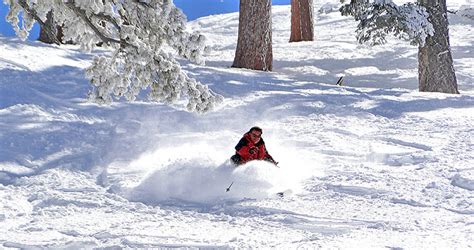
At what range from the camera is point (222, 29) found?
3030cm

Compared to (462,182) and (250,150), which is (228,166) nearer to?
(250,150)

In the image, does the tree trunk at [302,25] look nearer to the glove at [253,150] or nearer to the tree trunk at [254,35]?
the tree trunk at [254,35]

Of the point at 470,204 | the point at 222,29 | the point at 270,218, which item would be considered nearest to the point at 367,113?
the point at 470,204

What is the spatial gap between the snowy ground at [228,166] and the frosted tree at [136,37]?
134cm

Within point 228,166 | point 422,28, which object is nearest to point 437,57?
point 422,28

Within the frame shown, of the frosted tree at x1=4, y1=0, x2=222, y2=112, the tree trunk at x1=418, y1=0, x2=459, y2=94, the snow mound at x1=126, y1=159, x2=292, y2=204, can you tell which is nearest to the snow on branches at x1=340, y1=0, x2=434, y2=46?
the tree trunk at x1=418, y1=0, x2=459, y2=94

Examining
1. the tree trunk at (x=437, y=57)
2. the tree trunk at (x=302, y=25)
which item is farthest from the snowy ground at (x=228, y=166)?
the tree trunk at (x=302, y=25)

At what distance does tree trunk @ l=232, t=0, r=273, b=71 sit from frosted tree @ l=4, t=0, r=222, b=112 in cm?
952

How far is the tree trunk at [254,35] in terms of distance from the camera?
1644cm

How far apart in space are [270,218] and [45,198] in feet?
8.51

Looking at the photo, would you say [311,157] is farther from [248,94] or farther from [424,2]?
[424,2]

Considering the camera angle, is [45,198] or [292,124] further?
[292,124]

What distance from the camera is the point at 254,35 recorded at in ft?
54.7

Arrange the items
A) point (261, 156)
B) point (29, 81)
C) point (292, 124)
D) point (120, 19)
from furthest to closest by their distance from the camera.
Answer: point (29, 81)
point (292, 124)
point (261, 156)
point (120, 19)
